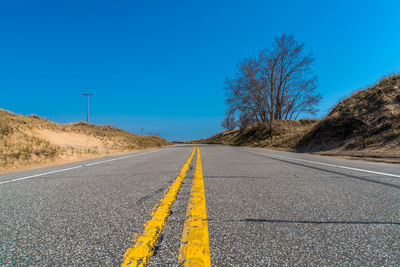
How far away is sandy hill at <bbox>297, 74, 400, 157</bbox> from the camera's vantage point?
33.1 ft

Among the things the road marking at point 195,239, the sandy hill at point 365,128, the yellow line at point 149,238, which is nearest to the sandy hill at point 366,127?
the sandy hill at point 365,128

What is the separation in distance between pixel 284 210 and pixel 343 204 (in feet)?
2.25

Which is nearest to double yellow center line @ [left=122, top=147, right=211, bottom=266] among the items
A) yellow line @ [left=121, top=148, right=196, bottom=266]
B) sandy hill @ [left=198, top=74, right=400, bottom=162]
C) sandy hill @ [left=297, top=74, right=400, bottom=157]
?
yellow line @ [left=121, top=148, right=196, bottom=266]

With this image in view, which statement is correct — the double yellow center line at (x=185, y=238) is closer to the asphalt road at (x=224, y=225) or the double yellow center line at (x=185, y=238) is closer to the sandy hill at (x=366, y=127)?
the asphalt road at (x=224, y=225)

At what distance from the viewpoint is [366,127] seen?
40.2ft

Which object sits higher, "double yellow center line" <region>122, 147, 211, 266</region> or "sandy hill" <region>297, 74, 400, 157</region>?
"sandy hill" <region>297, 74, 400, 157</region>

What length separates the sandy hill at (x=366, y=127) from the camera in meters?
10.1

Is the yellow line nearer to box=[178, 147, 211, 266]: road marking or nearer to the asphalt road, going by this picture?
the asphalt road

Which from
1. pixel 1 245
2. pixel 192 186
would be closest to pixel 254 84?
pixel 192 186

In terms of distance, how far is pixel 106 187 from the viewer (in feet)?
9.71

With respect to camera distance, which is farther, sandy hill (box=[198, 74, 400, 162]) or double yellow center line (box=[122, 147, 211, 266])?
sandy hill (box=[198, 74, 400, 162])

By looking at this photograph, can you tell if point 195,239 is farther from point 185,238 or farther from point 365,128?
point 365,128

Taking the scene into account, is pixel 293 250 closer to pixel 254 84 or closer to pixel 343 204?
pixel 343 204

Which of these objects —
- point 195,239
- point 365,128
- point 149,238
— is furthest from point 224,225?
point 365,128
